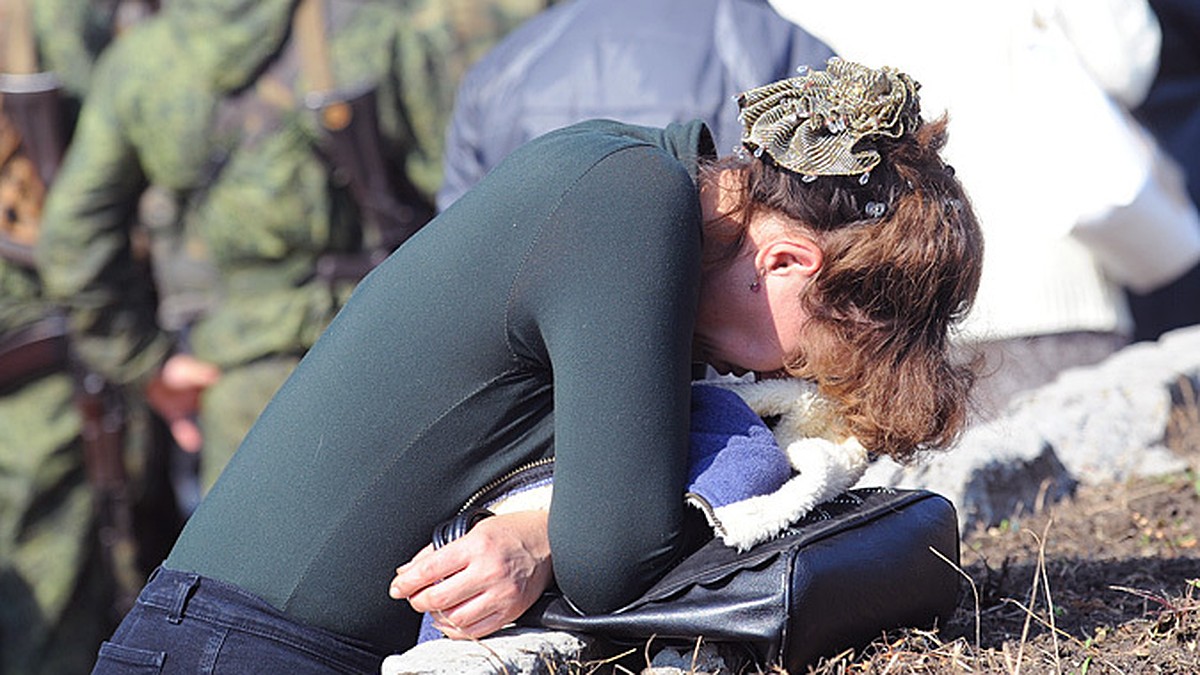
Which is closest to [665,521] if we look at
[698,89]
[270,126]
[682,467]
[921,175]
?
[682,467]

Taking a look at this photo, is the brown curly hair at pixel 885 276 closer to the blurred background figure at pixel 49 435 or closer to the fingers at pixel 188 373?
the fingers at pixel 188 373

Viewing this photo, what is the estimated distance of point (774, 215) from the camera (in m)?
2.00

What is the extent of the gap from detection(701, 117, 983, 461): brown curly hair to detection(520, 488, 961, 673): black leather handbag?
120 mm

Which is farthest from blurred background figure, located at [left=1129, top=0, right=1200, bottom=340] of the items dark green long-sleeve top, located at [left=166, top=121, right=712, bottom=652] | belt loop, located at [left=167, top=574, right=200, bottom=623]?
belt loop, located at [left=167, top=574, right=200, bottom=623]

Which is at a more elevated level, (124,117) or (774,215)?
(774,215)

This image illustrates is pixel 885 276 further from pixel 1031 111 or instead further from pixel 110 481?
pixel 110 481

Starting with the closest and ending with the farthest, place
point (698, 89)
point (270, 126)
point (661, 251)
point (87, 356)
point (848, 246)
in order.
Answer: point (661, 251)
point (848, 246)
point (698, 89)
point (270, 126)
point (87, 356)

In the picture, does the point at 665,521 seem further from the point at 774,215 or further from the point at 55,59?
the point at 55,59

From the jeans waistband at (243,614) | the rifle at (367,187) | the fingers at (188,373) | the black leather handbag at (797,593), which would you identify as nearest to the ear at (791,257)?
the black leather handbag at (797,593)

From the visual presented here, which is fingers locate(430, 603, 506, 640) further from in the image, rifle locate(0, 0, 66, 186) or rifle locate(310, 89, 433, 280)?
rifle locate(0, 0, 66, 186)

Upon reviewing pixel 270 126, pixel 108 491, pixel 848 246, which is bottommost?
pixel 108 491

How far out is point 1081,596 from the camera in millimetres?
2547

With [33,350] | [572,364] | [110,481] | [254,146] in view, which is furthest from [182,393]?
[572,364]

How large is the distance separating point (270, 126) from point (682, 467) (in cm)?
345
